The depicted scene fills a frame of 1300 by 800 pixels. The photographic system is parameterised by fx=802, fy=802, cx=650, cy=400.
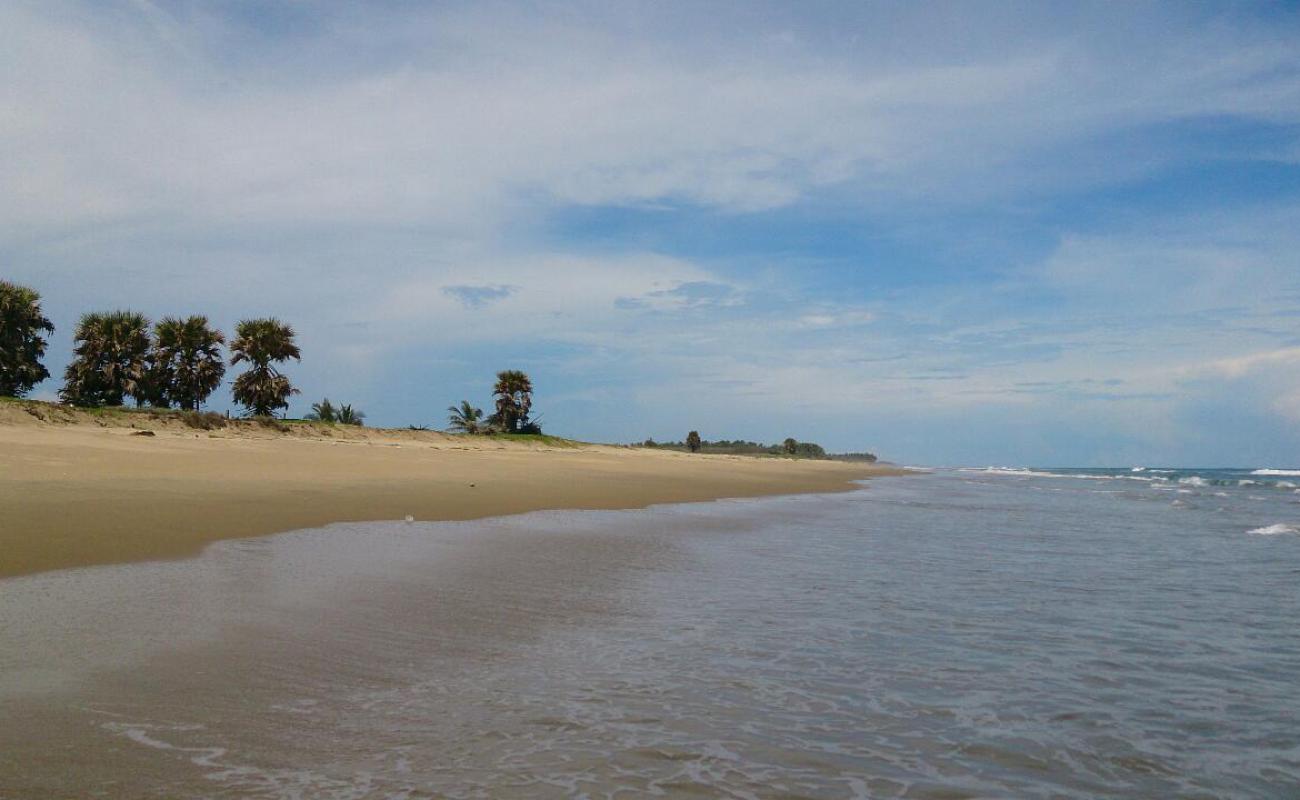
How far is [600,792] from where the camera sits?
11.6 feet

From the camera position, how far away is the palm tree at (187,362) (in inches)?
1661

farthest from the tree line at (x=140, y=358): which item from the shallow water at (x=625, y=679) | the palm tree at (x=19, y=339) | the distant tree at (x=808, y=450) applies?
the distant tree at (x=808, y=450)

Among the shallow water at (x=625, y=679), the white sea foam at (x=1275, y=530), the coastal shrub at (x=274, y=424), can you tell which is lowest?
the shallow water at (x=625, y=679)

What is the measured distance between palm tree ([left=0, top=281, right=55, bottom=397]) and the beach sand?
15.5 metres

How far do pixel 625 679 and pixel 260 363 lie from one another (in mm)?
43713

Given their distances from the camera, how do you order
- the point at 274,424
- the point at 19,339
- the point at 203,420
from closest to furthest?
the point at 203,420 → the point at 274,424 → the point at 19,339

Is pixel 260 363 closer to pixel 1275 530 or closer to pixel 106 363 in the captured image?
pixel 106 363

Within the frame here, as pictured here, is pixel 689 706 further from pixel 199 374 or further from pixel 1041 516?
pixel 199 374

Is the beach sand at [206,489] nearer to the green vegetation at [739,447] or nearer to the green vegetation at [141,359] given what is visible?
Answer: the green vegetation at [141,359]

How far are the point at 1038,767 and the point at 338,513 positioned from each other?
11.6 m

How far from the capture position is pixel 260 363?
143 ft

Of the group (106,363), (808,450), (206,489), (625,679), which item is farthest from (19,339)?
(808,450)

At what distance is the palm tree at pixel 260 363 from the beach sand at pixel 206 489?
11.7 m

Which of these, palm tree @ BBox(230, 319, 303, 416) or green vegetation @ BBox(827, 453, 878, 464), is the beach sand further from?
green vegetation @ BBox(827, 453, 878, 464)
